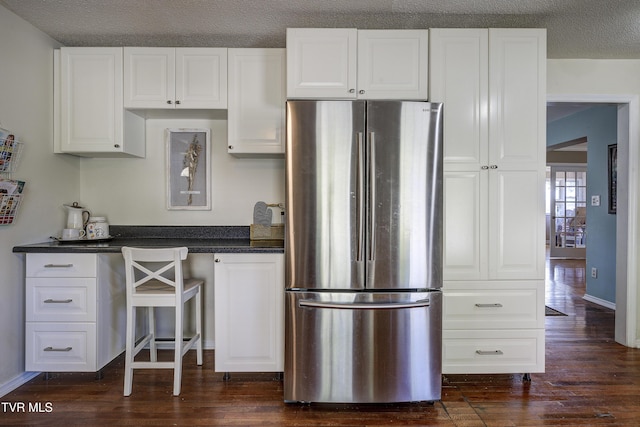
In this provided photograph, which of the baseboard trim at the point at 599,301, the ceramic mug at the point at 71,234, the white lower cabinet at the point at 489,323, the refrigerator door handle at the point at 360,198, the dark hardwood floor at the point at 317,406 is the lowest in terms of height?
the dark hardwood floor at the point at 317,406

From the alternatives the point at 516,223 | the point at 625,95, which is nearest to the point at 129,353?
the point at 516,223

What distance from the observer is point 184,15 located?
7.70 feet

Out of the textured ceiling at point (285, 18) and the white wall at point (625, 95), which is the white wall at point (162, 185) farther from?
the white wall at point (625, 95)

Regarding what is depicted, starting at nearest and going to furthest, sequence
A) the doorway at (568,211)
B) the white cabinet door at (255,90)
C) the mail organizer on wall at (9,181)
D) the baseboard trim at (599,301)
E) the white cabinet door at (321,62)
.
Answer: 1. the mail organizer on wall at (9,181)
2. the white cabinet door at (321,62)
3. the white cabinet door at (255,90)
4. the baseboard trim at (599,301)
5. the doorway at (568,211)

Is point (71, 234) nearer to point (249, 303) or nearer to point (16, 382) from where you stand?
point (16, 382)

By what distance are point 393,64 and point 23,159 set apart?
2.42 m

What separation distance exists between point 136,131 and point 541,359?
3.23 meters

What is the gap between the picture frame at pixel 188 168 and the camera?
3.02m

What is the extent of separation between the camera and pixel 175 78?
8.73ft

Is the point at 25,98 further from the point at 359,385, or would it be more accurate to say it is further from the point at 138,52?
the point at 359,385

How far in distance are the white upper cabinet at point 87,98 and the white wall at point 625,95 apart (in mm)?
3285

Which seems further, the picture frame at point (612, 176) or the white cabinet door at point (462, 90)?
the picture frame at point (612, 176)

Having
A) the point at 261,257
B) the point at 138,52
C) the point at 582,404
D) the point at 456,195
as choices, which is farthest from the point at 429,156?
the point at 138,52

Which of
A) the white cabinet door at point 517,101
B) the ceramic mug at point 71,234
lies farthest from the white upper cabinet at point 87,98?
the white cabinet door at point 517,101
